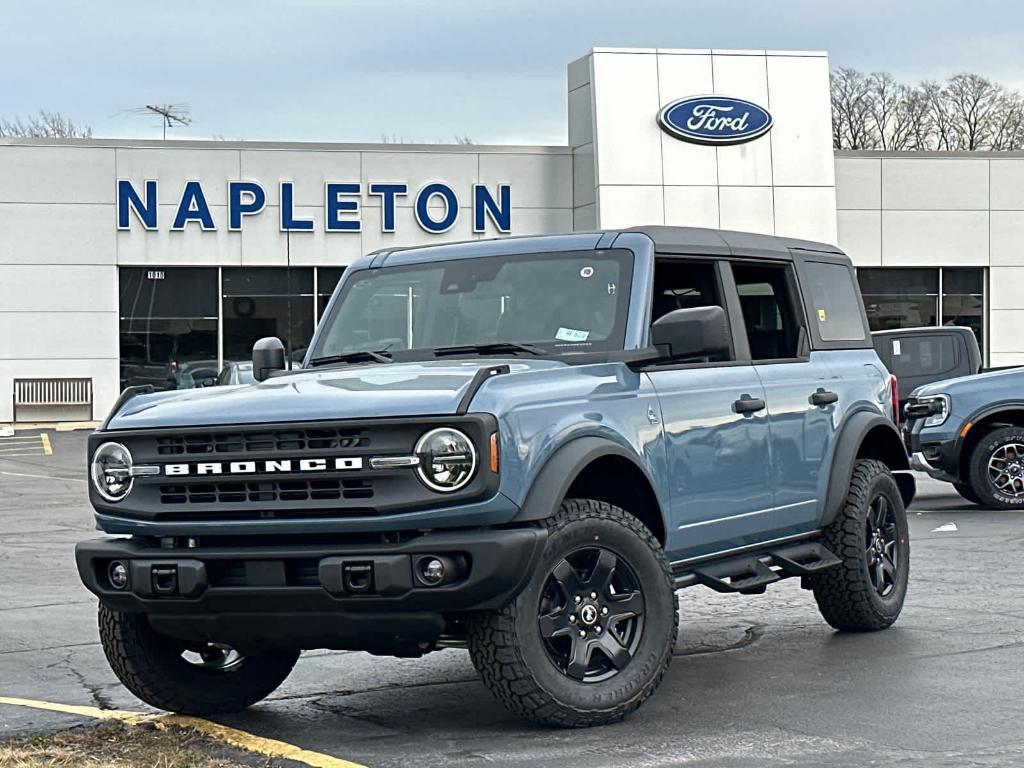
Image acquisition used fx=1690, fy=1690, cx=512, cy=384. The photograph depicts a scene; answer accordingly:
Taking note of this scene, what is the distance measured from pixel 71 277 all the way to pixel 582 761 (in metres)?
30.7

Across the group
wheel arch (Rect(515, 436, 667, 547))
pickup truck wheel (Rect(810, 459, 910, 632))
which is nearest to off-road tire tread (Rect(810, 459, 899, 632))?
pickup truck wheel (Rect(810, 459, 910, 632))

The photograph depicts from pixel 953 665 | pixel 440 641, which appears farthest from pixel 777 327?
pixel 440 641

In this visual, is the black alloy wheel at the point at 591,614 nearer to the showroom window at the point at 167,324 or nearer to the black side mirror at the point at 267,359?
the black side mirror at the point at 267,359

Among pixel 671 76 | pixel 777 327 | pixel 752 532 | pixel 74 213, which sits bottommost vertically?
pixel 752 532

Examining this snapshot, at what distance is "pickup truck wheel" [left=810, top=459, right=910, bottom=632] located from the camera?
28.5ft

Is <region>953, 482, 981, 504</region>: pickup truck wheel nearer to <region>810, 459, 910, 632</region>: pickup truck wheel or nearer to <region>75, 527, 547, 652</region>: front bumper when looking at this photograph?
<region>810, 459, 910, 632</region>: pickup truck wheel

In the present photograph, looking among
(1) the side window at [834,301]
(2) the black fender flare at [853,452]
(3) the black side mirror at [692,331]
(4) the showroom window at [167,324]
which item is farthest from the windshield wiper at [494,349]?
(4) the showroom window at [167,324]

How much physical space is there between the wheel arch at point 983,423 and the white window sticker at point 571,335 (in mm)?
10104

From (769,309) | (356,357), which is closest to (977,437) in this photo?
(769,309)

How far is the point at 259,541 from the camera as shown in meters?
6.31

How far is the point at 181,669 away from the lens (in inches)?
276

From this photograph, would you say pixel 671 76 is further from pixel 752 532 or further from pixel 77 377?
pixel 752 532

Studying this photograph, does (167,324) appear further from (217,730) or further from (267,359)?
(217,730)

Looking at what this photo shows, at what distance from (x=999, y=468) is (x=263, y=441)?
1186cm
